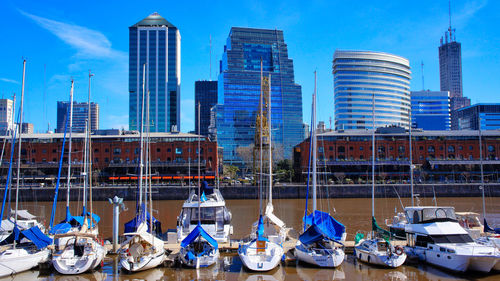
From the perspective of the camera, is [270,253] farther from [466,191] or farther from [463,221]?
[466,191]

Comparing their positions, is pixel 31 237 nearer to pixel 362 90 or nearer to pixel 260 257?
pixel 260 257

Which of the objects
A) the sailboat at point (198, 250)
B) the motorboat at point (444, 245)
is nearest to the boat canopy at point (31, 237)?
the sailboat at point (198, 250)

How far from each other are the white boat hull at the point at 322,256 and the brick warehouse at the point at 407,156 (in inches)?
2467

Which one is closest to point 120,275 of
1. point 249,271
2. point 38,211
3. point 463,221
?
point 249,271

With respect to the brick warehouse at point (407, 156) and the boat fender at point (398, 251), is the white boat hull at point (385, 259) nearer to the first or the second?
the boat fender at point (398, 251)

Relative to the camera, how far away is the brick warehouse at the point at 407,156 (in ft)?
292

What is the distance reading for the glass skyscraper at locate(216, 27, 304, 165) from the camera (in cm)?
16288

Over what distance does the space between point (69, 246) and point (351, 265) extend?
18206mm

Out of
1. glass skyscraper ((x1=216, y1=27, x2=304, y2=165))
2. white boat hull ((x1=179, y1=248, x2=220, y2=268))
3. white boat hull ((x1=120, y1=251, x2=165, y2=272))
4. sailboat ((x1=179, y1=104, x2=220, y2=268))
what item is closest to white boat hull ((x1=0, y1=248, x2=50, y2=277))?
white boat hull ((x1=120, y1=251, x2=165, y2=272))

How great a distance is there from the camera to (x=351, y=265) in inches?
982

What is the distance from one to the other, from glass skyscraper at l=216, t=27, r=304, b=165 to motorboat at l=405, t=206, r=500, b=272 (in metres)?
122

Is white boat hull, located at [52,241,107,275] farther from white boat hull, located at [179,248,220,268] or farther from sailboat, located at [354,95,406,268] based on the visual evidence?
sailboat, located at [354,95,406,268]

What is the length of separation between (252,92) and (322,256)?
145 metres

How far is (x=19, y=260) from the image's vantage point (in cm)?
2348
